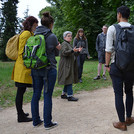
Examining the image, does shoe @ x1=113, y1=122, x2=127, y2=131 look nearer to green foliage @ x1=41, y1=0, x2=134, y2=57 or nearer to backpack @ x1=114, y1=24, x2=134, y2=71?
backpack @ x1=114, y1=24, x2=134, y2=71

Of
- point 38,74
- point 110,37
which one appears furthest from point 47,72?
point 110,37

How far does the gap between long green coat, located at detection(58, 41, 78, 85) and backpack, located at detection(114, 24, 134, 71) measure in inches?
85.6

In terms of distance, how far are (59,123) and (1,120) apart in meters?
1.38

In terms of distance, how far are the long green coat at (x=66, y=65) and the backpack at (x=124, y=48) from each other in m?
2.18

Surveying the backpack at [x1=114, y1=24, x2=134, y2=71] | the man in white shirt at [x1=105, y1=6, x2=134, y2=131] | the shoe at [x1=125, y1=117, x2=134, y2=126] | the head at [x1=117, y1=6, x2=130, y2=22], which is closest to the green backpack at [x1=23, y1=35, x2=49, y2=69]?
the man in white shirt at [x1=105, y1=6, x2=134, y2=131]

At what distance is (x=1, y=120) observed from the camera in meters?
4.20

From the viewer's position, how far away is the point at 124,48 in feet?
9.88

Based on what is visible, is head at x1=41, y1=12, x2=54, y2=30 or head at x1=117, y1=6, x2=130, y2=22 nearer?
head at x1=117, y1=6, x2=130, y2=22

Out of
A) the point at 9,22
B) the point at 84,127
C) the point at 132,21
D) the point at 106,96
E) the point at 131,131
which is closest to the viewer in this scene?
the point at 131,131

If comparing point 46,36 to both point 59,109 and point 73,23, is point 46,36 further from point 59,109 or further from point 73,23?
point 73,23

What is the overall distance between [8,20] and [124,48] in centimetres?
2544

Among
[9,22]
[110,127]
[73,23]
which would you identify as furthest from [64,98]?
[9,22]

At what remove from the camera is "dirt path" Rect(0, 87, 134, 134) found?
3368 millimetres

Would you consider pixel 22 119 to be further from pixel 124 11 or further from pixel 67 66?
pixel 124 11
